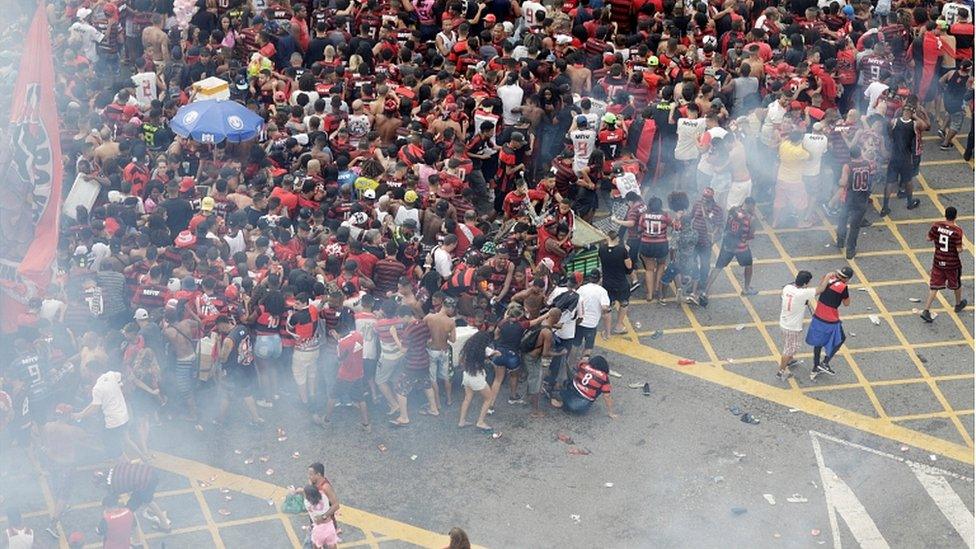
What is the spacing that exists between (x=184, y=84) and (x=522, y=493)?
34.0 feet

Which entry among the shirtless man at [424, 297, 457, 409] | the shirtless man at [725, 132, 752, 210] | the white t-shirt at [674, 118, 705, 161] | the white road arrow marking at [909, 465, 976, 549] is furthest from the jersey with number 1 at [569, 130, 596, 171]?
the white road arrow marking at [909, 465, 976, 549]

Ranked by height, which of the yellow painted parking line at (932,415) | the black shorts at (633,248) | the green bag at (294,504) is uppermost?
the black shorts at (633,248)

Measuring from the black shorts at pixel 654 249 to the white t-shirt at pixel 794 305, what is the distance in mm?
2108

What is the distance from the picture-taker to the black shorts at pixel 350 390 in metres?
25.1

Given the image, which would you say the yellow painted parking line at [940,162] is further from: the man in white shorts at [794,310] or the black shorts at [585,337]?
the black shorts at [585,337]

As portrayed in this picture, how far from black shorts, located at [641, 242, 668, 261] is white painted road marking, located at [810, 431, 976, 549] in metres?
3.63

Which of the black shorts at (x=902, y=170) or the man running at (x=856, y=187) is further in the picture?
the black shorts at (x=902, y=170)

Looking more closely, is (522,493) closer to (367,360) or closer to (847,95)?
(367,360)

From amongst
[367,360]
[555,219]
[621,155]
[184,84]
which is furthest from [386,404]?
[184,84]

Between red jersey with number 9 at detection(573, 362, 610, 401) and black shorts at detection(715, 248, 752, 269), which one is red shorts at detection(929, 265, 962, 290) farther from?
red jersey with number 9 at detection(573, 362, 610, 401)

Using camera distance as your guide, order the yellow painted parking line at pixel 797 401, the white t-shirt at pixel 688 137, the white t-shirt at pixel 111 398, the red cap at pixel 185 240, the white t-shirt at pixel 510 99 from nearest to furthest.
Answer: the white t-shirt at pixel 111 398 → the yellow painted parking line at pixel 797 401 → the red cap at pixel 185 240 → the white t-shirt at pixel 688 137 → the white t-shirt at pixel 510 99

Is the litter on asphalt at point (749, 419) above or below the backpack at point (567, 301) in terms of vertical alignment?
below

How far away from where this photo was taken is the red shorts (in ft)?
89.9

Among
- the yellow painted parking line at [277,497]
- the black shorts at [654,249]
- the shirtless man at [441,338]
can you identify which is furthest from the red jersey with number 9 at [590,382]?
the yellow painted parking line at [277,497]
